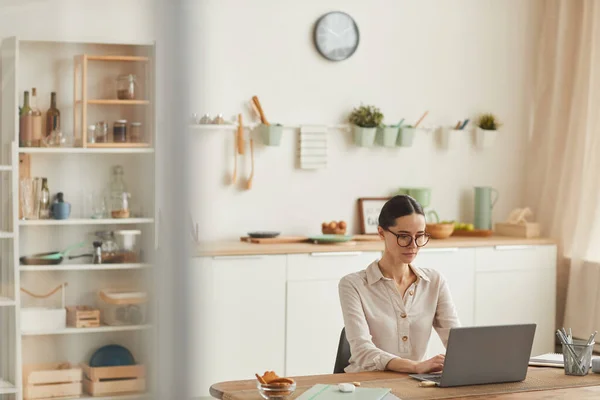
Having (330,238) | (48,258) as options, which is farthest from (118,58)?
(330,238)

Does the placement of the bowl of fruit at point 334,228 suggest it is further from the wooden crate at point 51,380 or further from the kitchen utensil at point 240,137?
the wooden crate at point 51,380

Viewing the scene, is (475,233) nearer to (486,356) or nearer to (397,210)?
(397,210)

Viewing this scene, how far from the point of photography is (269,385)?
211cm

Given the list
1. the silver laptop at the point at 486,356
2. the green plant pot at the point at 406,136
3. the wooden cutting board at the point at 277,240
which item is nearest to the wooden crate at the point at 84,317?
the silver laptop at the point at 486,356

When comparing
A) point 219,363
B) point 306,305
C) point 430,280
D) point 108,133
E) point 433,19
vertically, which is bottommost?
point 219,363

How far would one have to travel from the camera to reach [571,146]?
4898mm

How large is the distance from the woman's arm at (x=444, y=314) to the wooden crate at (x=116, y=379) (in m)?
2.29

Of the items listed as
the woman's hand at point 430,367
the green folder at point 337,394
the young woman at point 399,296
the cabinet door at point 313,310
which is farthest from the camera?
the cabinet door at point 313,310

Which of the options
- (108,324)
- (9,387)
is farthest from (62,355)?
(9,387)

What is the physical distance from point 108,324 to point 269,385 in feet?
5.19

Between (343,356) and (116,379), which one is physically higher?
(116,379)

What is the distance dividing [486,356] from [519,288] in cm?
260

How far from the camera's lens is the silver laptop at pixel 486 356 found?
7.43 ft

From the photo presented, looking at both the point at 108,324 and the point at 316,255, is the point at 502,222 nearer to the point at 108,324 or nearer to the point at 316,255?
the point at 316,255
